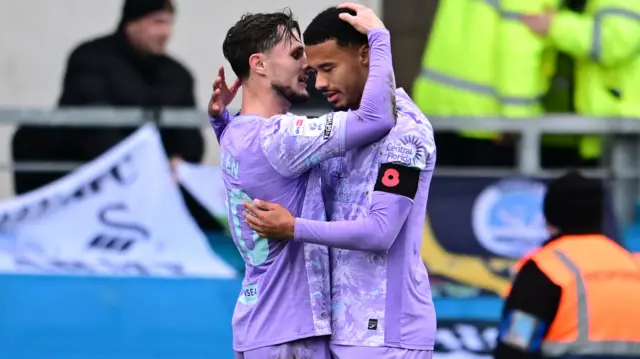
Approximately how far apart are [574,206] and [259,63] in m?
1.26

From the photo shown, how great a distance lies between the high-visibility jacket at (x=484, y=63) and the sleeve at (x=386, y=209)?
3.05 m

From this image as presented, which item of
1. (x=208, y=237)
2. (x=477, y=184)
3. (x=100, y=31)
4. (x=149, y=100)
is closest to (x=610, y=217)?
(x=477, y=184)

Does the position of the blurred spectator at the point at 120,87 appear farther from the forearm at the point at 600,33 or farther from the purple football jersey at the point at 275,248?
the purple football jersey at the point at 275,248

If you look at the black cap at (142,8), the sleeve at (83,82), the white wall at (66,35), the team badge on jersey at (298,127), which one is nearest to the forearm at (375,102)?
the team badge on jersey at (298,127)

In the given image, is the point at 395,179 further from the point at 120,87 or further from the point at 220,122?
the point at 120,87

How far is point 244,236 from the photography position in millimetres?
3391

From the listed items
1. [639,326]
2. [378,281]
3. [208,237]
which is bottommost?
[208,237]

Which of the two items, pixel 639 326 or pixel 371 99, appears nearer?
pixel 371 99

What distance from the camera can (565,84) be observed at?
6355 millimetres

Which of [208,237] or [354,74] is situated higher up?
[354,74]

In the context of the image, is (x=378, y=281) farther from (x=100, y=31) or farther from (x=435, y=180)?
(x=100, y=31)

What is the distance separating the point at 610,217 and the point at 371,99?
10.1 ft

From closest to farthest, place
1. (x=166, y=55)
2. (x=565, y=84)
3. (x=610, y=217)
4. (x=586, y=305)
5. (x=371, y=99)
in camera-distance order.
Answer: (x=371, y=99), (x=586, y=305), (x=610, y=217), (x=565, y=84), (x=166, y=55)

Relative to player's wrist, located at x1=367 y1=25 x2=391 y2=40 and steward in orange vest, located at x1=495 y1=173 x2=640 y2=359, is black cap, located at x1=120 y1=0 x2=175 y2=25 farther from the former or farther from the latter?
player's wrist, located at x1=367 y1=25 x2=391 y2=40
